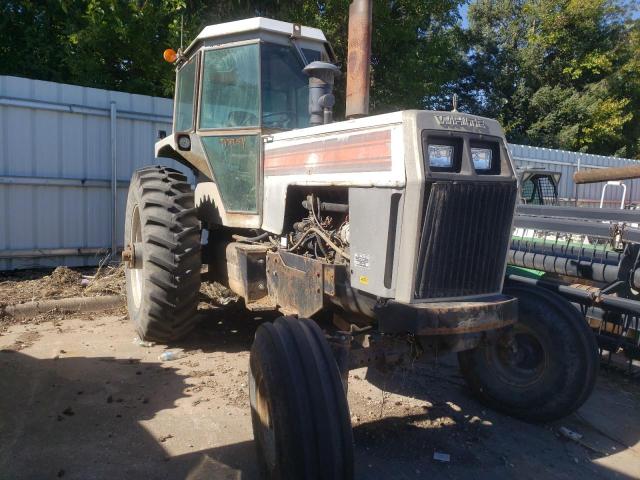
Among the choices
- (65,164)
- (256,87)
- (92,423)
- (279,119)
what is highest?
(256,87)

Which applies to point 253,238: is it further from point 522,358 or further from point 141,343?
point 522,358

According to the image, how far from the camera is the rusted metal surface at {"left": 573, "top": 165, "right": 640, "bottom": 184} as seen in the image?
4.21m

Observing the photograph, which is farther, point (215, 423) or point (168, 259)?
point (168, 259)

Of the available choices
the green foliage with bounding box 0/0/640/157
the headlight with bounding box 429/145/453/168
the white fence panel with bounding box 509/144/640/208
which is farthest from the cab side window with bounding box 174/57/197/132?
the white fence panel with bounding box 509/144/640/208

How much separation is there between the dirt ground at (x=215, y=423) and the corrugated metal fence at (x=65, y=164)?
8.53 feet

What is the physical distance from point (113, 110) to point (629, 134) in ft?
67.6

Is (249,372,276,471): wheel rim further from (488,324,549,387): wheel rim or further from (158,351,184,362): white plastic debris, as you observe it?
(158,351,184,362): white plastic debris

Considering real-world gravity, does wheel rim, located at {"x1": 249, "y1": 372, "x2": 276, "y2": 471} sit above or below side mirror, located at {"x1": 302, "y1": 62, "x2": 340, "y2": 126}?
below

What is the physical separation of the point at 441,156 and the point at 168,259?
102 inches

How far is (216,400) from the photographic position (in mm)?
3961

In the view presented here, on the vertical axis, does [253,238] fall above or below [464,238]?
below

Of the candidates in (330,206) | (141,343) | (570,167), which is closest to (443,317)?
(330,206)

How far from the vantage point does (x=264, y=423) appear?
9.60 feet

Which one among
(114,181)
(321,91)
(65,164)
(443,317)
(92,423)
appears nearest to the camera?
(443,317)
